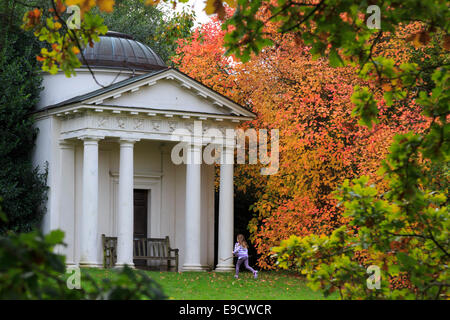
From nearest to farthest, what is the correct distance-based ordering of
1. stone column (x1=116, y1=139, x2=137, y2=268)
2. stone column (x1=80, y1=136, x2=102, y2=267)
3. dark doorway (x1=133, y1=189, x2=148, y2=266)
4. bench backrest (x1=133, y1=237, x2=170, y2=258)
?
1. stone column (x1=80, y1=136, x2=102, y2=267)
2. stone column (x1=116, y1=139, x2=137, y2=268)
3. bench backrest (x1=133, y1=237, x2=170, y2=258)
4. dark doorway (x1=133, y1=189, x2=148, y2=266)

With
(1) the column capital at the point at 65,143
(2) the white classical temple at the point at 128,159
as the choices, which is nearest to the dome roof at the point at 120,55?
(2) the white classical temple at the point at 128,159

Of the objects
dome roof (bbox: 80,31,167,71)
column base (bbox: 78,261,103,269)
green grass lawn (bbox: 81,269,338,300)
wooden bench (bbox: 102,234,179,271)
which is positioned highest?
dome roof (bbox: 80,31,167,71)

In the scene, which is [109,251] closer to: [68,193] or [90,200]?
[90,200]

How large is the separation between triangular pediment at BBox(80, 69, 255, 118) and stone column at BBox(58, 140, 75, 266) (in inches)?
101

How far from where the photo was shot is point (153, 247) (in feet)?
83.9

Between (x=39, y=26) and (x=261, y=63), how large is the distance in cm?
1895

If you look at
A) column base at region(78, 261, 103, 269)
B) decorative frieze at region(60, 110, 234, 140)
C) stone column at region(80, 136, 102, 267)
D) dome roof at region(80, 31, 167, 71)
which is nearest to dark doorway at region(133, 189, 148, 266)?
decorative frieze at region(60, 110, 234, 140)

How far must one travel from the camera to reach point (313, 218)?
23.1 m

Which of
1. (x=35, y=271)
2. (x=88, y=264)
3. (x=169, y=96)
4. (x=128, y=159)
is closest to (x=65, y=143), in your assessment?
(x=128, y=159)

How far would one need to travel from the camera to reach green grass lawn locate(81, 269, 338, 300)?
17.0 m

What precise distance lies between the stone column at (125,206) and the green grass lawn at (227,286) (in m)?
1.65

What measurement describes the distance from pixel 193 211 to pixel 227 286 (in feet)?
17.5

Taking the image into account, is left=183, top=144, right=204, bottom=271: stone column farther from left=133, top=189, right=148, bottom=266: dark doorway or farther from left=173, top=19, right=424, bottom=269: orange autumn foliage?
left=133, top=189, right=148, bottom=266: dark doorway

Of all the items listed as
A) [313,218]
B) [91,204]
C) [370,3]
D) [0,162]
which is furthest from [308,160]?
[370,3]
